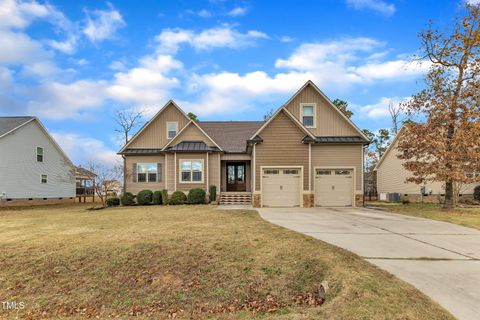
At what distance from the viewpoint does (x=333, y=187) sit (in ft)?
61.8

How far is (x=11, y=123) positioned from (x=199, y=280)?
2647cm

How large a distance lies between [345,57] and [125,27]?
12632mm

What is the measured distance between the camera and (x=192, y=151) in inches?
832

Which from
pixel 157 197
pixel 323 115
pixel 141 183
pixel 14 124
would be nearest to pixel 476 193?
pixel 323 115

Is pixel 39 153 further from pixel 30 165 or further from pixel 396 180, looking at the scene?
pixel 396 180

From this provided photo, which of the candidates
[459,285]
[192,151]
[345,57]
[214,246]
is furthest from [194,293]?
[345,57]

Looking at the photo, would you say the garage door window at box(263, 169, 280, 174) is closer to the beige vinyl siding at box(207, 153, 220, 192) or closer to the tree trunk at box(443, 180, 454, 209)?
the beige vinyl siding at box(207, 153, 220, 192)

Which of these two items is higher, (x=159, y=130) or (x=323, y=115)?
(x=323, y=115)

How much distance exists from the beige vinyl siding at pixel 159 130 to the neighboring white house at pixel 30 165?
1005cm

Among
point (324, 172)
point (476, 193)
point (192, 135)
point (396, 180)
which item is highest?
point (192, 135)

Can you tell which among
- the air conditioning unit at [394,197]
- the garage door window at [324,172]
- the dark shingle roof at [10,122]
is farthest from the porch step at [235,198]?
the dark shingle roof at [10,122]

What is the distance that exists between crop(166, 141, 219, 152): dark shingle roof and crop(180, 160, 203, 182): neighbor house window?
89 cm

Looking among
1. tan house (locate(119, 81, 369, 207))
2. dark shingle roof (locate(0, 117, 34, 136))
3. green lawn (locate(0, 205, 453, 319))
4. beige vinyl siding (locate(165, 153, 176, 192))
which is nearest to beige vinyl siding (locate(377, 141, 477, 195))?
tan house (locate(119, 81, 369, 207))

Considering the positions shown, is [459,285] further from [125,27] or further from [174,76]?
[174,76]
